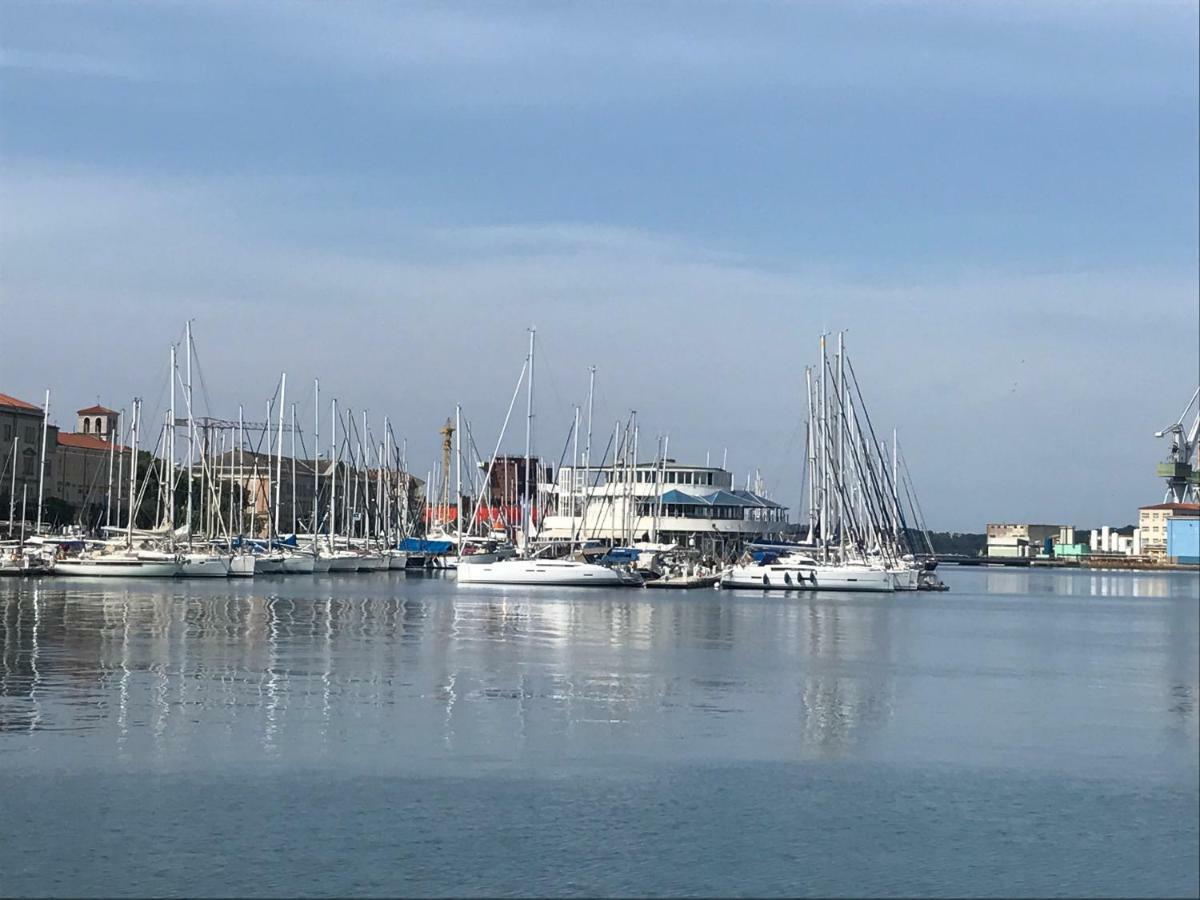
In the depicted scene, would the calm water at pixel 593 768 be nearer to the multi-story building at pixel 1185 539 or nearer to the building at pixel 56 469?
the building at pixel 56 469

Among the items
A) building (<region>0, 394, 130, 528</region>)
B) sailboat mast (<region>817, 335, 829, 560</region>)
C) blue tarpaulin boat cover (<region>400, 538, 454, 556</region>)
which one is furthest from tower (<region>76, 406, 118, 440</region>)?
sailboat mast (<region>817, 335, 829, 560</region>)

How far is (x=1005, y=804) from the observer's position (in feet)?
72.1

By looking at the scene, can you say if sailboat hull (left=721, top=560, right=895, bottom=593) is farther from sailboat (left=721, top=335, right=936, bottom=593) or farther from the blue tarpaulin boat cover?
the blue tarpaulin boat cover

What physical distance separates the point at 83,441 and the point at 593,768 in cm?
16396

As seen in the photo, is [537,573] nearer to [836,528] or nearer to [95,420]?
[836,528]

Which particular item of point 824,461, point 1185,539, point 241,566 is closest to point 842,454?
point 824,461

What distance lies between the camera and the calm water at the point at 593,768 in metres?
18.7

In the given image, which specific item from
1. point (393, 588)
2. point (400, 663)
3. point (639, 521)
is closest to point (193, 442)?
point (393, 588)

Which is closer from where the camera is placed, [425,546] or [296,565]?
[296,565]

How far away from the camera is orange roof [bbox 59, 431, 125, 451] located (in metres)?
173

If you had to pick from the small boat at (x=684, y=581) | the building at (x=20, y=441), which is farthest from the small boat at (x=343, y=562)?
the building at (x=20, y=441)

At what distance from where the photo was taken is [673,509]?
12625cm

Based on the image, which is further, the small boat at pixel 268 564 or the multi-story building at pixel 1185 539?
the multi-story building at pixel 1185 539

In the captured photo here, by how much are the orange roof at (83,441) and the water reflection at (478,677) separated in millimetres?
112033
